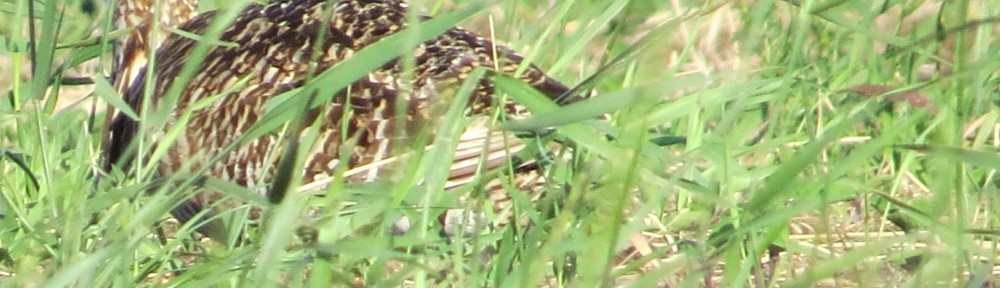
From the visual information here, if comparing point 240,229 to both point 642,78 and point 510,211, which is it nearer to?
point 510,211

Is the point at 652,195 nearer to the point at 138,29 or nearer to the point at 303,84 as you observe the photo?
the point at 303,84

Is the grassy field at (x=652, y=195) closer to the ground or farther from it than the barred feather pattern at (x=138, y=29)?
farther from it

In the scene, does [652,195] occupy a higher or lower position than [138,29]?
higher

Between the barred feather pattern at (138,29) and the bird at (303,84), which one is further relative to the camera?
the barred feather pattern at (138,29)

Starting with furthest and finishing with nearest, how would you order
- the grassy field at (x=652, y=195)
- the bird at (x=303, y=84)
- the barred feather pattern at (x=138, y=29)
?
the barred feather pattern at (x=138, y=29) < the bird at (x=303, y=84) < the grassy field at (x=652, y=195)

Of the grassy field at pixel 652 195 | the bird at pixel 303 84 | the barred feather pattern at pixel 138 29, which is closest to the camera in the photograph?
the grassy field at pixel 652 195

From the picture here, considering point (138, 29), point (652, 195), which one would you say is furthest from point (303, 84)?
point (652, 195)
